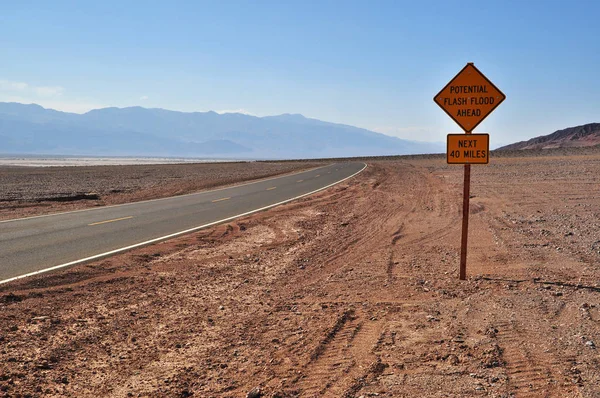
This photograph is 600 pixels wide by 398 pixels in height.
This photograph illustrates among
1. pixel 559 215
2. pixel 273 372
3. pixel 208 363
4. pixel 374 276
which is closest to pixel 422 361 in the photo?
pixel 273 372

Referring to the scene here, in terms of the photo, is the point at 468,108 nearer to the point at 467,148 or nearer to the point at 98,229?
the point at 467,148

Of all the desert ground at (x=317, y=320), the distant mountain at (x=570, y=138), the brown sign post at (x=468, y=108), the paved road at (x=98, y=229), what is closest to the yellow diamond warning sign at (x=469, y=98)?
the brown sign post at (x=468, y=108)

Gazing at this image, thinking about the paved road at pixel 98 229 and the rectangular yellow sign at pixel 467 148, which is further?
the paved road at pixel 98 229

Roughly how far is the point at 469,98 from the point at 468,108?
15cm

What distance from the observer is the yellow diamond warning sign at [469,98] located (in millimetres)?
7898

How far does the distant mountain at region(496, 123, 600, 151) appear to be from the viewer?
544 feet

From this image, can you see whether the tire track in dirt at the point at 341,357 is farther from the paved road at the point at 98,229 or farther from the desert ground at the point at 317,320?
the paved road at the point at 98,229

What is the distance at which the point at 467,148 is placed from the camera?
8.04 meters

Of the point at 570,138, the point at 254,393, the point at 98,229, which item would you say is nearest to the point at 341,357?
the point at 254,393

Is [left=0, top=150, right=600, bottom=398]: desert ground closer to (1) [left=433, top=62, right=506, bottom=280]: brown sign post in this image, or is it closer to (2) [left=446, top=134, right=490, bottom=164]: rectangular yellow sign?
(1) [left=433, top=62, right=506, bottom=280]: brown sign post

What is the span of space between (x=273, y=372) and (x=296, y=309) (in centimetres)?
193

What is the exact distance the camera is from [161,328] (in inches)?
237

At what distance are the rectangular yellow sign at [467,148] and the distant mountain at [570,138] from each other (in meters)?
162

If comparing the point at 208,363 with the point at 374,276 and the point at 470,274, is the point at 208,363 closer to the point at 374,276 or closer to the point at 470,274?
the point at 374,276
